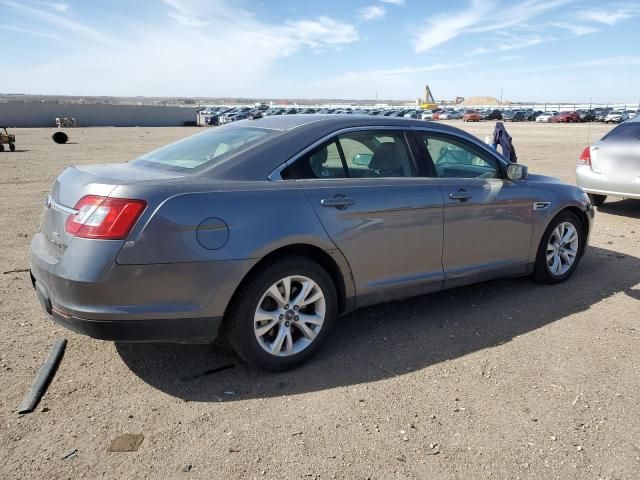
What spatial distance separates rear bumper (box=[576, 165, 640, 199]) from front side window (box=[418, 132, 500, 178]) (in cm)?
451

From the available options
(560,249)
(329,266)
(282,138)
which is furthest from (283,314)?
(560,249)

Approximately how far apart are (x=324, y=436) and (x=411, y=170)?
217 cm

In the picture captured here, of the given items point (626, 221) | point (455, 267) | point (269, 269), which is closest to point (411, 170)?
point (455, 267)

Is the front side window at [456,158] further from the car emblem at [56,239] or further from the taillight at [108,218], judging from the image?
the car emblem at [56,239]

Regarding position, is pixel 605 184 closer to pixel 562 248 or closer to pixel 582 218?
pixel 582 218

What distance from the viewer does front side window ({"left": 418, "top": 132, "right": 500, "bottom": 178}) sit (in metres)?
4.42

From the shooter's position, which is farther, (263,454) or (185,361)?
(185,361)

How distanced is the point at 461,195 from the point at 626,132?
583cm

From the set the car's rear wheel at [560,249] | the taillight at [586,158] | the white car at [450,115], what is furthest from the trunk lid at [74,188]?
the white car at [450,115]

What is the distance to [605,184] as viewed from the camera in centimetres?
851

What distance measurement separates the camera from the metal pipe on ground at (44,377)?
10.3ft

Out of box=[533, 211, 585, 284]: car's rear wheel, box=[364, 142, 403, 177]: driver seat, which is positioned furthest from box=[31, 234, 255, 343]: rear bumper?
box=[533, 211, 585, 284]: car's rear wheel

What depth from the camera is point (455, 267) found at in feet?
14.5

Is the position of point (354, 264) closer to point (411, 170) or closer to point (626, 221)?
point (411, 170)
